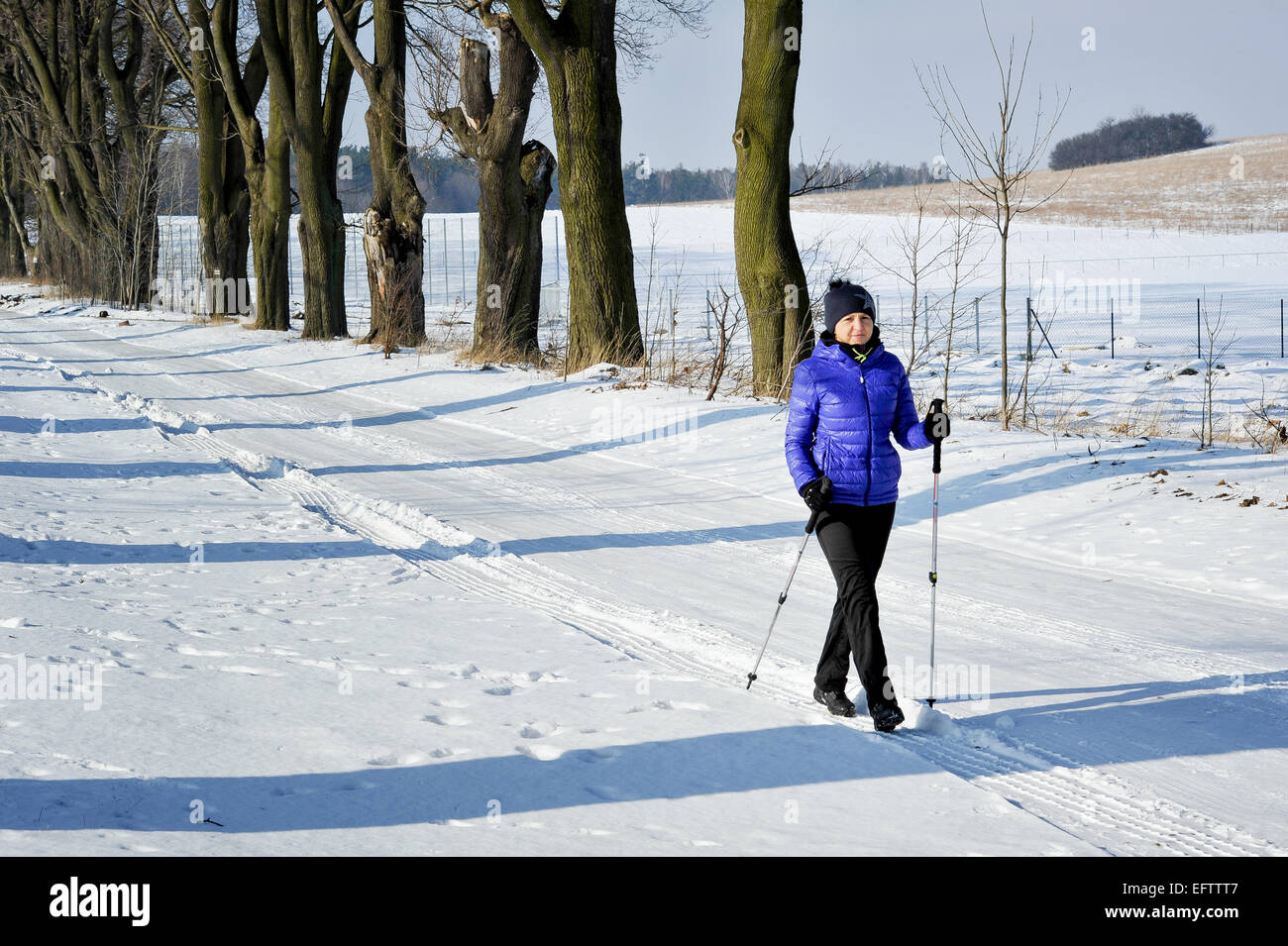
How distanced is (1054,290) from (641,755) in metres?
45.4

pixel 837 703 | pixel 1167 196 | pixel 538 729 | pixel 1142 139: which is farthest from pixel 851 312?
pixel 1142 139

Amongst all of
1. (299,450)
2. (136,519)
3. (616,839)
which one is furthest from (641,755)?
(299,450)

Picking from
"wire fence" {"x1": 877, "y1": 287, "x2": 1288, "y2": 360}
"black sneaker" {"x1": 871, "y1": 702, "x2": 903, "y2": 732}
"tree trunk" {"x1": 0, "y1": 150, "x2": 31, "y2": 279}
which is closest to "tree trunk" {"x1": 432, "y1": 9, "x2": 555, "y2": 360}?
"wire fence" {"x1": 877, "y1": 287, "x2": 1288, "y2": 360}

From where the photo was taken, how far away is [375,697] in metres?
5.43

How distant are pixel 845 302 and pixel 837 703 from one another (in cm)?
188

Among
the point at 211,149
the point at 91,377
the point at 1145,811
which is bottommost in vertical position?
the point at 1145,811

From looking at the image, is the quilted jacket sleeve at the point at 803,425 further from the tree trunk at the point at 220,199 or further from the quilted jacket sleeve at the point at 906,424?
the tree trunk at the point at 220,199

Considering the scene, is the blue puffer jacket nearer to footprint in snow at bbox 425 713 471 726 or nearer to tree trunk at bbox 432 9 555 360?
footprint in snow at bbox 425 713 471 726

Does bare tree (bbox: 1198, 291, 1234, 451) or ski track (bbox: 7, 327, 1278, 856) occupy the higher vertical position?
bare tree (bbox: 1198, 291, 1234, 451)

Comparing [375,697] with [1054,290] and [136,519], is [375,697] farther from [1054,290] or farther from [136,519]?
[1054,290]

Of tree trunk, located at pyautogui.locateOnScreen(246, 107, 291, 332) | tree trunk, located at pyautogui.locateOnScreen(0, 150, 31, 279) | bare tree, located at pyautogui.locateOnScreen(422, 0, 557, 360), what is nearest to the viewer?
bare tree, located at pyautogui.locateOnScreen(422, 0, 557, 360)

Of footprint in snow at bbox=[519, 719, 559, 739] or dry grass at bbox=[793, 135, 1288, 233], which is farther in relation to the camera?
dry grass at bbox=[793, 135, 1288, 233]

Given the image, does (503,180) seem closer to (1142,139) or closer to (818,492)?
(818,492)

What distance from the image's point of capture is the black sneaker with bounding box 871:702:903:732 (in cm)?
519
